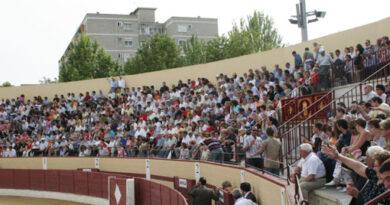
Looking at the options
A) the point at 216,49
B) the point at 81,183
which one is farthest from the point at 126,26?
the point at 81,183

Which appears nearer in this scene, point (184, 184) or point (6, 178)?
point (184, 184)

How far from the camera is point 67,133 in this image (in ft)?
86.8

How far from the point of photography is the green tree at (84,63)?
4969 centimetres

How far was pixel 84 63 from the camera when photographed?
49.9 m

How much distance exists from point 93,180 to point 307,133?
12.0m

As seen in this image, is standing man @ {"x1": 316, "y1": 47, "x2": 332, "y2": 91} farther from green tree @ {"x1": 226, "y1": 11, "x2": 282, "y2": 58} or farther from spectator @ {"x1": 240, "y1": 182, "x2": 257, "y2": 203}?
green tree @ {"x1": 226, "y1": 11, "x2": 282, "y2": 58}

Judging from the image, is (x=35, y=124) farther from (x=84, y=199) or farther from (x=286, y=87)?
(x=286, y=87)

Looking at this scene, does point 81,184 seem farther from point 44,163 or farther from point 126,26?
point 126,26

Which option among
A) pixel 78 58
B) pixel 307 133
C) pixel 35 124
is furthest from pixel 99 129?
pixel 78 58

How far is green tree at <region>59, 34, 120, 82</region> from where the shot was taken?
4969 centimetres

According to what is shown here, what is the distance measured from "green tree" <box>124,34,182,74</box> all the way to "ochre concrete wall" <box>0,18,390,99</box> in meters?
19.1

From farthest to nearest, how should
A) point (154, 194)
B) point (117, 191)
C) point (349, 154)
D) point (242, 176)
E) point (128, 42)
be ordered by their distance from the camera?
point (128, 42), point (117, 191), point (154, 194), point (242, 176), point (349, 154)

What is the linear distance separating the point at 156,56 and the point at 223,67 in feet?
87.1

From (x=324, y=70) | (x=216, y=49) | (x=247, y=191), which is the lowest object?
(x=247, y=191)
